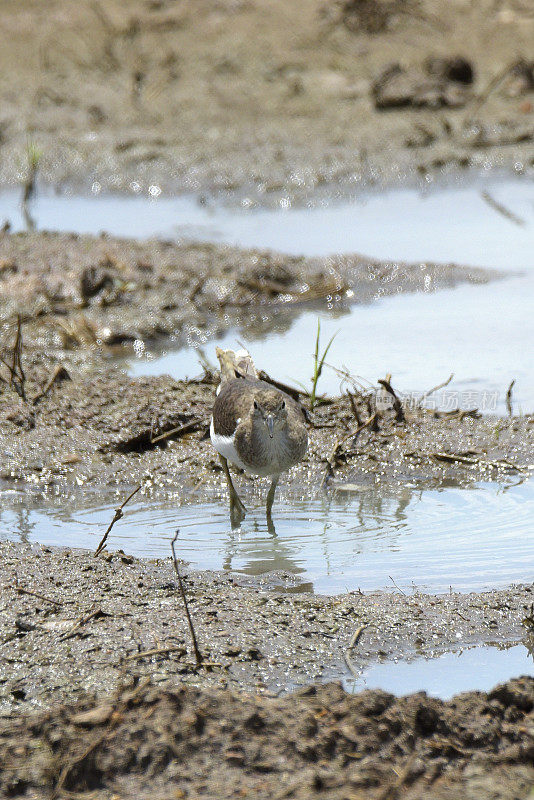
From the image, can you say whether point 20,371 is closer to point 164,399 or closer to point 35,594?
point 164,399

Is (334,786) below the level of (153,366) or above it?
below

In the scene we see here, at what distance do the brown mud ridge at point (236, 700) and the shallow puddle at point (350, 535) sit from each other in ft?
1.34

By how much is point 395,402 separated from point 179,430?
4.49ft

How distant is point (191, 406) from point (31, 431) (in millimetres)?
1034

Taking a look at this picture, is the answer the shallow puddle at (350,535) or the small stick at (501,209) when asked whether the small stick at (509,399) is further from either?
the small stick at (501,209)

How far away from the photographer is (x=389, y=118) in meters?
15.5

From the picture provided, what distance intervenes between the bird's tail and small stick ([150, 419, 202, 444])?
39 cm

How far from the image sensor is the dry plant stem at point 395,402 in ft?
21.2

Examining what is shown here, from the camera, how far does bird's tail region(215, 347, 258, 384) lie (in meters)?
6.33

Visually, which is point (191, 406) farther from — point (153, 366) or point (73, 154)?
point (73, 154)

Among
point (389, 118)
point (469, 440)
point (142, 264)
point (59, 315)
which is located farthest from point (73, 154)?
point (469, 440)

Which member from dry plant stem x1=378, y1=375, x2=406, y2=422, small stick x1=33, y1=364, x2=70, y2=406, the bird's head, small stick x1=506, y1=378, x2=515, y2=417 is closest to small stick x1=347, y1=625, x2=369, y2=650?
the bird's head

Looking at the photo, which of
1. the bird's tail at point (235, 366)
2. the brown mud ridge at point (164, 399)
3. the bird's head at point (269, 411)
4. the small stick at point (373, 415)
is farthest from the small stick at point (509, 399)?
the bird's head at point (269, 411)

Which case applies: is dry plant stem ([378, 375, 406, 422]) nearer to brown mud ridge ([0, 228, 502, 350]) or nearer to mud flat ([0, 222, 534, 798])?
mud flat ([0, 222, 534, 798])
